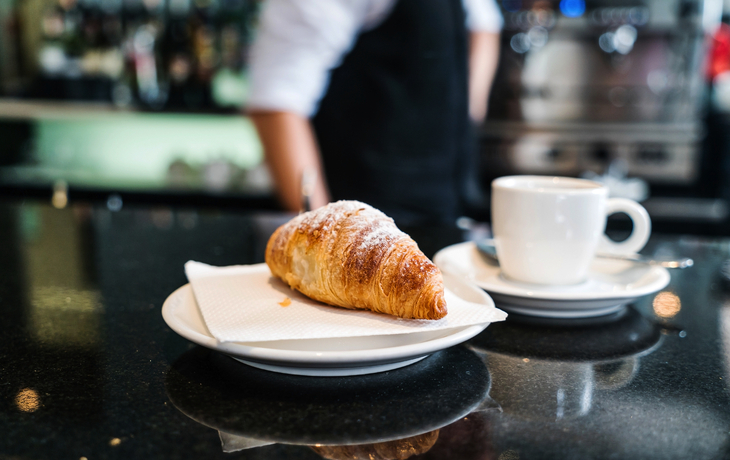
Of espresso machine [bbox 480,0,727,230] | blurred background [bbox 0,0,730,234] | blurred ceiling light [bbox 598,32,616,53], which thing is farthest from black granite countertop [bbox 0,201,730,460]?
blurred ceiling light [bbox 598,32,616,53]

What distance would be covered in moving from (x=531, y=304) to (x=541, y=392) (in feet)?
0.58

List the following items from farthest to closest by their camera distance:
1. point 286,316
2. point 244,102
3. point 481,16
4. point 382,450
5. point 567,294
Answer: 1. point 244,102
2. point 481,16
3. point 567,294
4. point 286,316
5. point 382,450

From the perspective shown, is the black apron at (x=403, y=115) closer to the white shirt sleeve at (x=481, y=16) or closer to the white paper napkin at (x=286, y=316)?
the white shirt sleeve at (x=481, y=16)

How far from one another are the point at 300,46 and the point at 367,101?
20 cm

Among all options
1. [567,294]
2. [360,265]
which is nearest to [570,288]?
[567,294]

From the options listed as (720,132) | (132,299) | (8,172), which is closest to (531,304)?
(132,299)

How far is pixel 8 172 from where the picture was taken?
2783mm

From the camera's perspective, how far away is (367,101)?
1.37m

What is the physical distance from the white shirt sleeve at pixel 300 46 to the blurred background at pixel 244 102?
97cm

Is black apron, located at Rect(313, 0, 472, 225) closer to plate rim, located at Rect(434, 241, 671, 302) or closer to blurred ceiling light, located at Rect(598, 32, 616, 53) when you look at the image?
plate rim, located at Rect(434, 241, 671, 302)

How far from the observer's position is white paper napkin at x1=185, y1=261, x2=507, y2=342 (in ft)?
1.45

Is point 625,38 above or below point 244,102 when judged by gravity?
above

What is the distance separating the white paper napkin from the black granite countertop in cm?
4

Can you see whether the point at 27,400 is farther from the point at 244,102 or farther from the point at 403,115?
the point at 244,102
